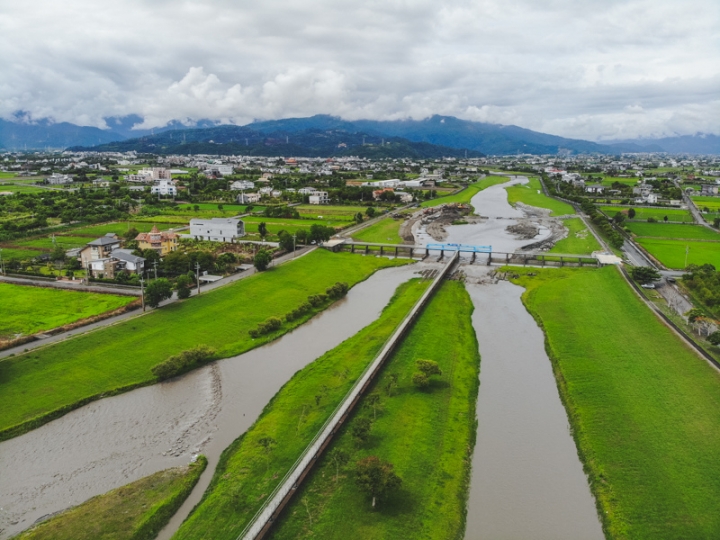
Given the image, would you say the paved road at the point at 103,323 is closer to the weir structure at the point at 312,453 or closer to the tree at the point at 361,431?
the weir structure at the point at 312,453

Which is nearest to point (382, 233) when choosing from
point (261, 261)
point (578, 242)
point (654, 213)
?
point (578, 242)

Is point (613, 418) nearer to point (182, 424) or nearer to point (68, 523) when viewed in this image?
point (182, 424)

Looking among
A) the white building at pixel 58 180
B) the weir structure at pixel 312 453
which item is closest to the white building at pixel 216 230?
the weir structure at pixel 312 453

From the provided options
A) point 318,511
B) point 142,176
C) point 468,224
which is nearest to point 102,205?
point 142,176

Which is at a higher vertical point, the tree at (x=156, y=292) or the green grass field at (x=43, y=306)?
the tree at (x=156, y=292)

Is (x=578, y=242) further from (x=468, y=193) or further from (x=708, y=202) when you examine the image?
(x=468, y=193)
